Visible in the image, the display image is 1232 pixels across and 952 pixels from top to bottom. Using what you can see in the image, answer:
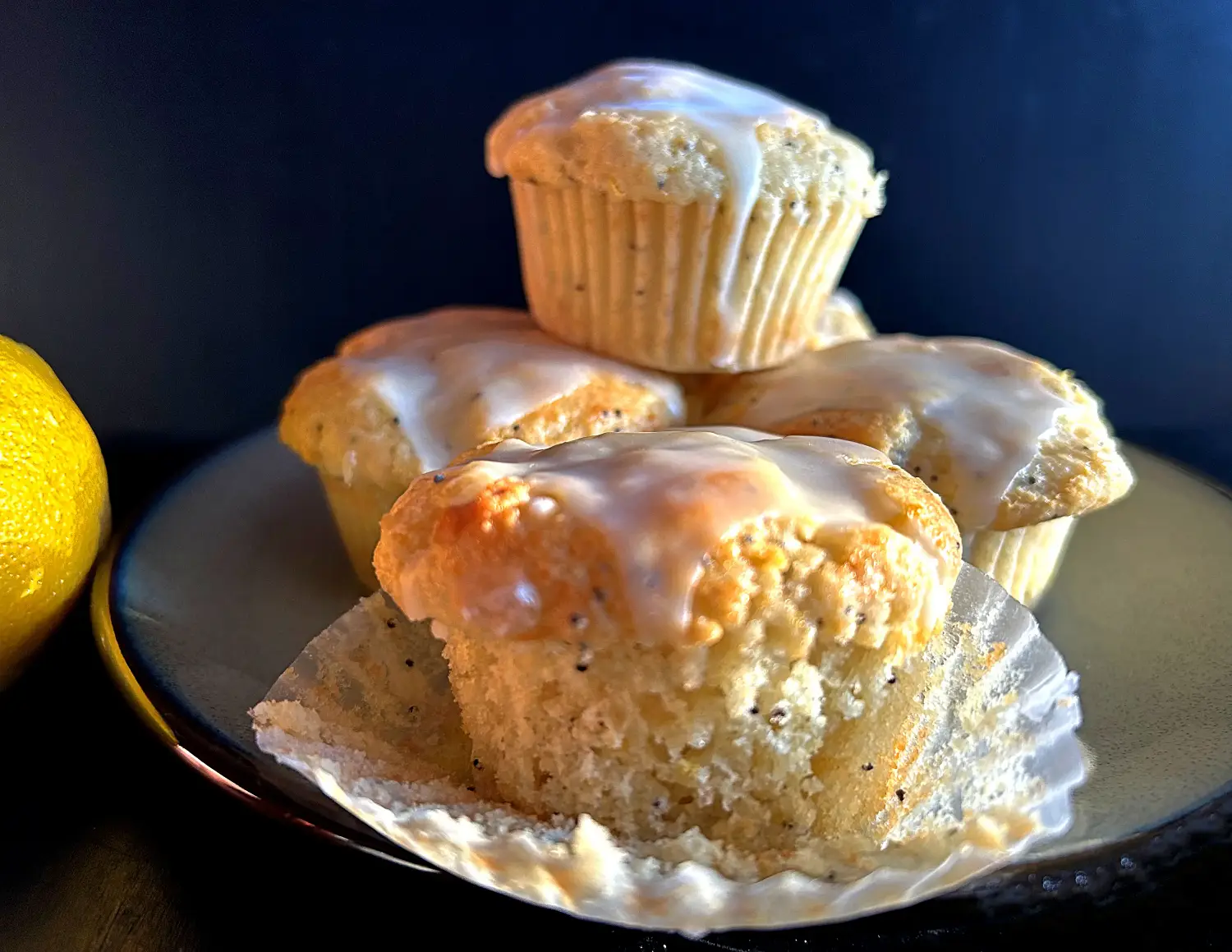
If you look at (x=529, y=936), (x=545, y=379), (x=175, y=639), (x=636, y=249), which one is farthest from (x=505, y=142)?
(x=529, y=936)

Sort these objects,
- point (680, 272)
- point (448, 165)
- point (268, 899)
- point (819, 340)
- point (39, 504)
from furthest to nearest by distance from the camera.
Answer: point (448, 165) → point (819, 340) → point (680, 272) → point (39, 504) → point (268, 899)

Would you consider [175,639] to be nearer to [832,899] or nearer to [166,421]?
[832,899]

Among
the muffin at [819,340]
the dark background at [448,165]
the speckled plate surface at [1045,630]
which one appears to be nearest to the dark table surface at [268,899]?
the speckled plate surface at [1045,630]

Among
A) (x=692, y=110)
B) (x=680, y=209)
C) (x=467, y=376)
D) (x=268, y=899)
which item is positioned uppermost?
(x=692, y=110)

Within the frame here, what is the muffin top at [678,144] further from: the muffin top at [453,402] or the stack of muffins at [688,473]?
the muffin top at [453,402]

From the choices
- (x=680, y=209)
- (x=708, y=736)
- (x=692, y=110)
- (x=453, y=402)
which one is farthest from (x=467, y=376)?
(x=708, y=736)

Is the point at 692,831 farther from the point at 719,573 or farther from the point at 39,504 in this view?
the point at 39,504

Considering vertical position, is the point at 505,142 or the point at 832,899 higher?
the point at 505,142

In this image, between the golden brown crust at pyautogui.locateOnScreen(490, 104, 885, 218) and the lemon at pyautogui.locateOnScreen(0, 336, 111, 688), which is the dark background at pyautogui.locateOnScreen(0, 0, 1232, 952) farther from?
the golden brown crust at pyautogui.locateOnScreen(490, 104, 885, 218)
